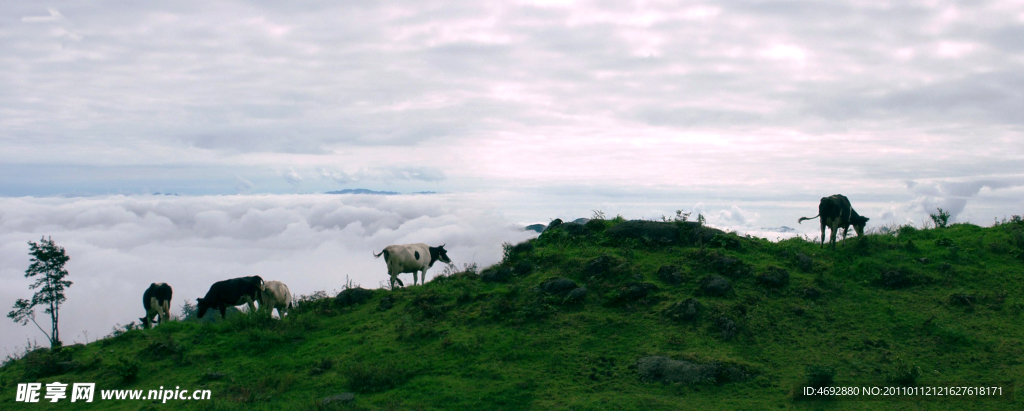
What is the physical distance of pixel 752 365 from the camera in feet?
38.3

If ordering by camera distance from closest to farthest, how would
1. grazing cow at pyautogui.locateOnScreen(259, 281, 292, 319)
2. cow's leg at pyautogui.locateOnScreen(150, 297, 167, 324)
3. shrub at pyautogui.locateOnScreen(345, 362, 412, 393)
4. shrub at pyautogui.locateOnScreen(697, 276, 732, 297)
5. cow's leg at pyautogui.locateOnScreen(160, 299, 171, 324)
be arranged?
shrub at pyautogui.locateOnScreen(345, 362, 412, 393) < shrub at pyautogui.locateOnScreen(697, 276, 732, 297) < grazing cow at pyautogui.locateOnScreen(259, 281, 292, 319) < cow's leg at pyautogui.locateOnScreen(150, 297, 167, 324) < cow's leg at pyautogui.locateOnScreen(160, 299, 171, 324)

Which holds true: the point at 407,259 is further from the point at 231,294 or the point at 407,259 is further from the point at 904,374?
the point at 904,374

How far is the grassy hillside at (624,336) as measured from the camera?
11180 millimetres

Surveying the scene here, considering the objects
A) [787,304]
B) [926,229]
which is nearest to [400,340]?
[787,304]

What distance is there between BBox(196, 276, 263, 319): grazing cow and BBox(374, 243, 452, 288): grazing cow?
414cm

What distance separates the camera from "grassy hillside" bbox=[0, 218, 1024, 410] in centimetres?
1118

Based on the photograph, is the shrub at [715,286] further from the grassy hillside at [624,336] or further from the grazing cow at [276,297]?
the grazing cow at [276,297]

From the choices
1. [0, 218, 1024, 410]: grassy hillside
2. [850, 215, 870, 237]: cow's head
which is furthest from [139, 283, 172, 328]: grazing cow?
[850, 215, 870, 237]: cow's head

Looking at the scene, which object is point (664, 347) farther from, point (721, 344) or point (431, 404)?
point (431, 404)

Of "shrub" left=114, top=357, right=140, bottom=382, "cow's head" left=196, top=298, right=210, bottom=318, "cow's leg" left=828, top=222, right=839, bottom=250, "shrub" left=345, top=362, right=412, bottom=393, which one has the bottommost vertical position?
"shrub" left=114, top=357, right=140, bottom=382

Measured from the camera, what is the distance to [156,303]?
20.1 metres

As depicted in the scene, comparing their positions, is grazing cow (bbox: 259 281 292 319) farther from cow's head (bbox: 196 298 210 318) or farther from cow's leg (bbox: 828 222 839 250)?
cow's leg (bbox: 828 222 839 250)

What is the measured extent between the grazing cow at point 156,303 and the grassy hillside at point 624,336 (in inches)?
161

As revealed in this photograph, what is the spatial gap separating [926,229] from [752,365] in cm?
1638
